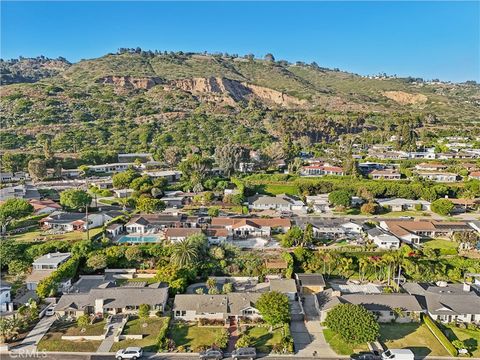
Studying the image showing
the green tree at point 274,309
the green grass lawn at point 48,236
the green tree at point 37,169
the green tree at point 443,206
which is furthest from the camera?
the green tree at point 37,169

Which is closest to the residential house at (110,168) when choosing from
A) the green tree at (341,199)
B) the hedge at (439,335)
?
the green tree at (341,199)

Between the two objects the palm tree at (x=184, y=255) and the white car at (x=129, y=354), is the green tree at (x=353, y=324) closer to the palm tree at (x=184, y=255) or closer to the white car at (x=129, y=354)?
the white car at (x=129, y=354)

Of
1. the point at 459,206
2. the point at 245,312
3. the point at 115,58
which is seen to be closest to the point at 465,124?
the point at 459,206

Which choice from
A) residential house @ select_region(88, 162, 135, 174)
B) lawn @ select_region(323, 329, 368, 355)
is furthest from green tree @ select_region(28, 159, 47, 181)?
lawn @ select_region(323, 329, 368, 355)

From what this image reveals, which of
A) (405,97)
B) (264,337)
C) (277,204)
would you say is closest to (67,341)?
(264,337)

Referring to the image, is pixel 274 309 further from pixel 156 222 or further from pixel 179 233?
pixel 156 222

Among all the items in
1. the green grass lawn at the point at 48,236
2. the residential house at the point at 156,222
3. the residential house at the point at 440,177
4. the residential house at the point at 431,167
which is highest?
the residential house at the point at 431,167

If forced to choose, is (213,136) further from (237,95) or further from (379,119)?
(237,95)
